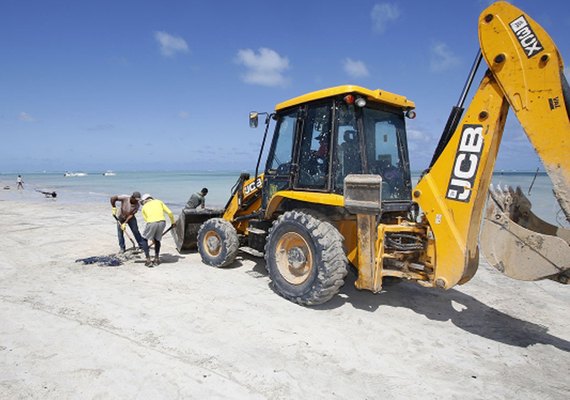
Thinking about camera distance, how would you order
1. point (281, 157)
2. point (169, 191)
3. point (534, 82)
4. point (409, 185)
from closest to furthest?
1. point (534, 82)
2. point (409, 185)
3. point (281, 157)
4. point (169, 191)

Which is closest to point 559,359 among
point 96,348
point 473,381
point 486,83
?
point 473,381

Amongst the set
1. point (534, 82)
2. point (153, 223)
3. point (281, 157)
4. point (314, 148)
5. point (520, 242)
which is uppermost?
point (534, 82)

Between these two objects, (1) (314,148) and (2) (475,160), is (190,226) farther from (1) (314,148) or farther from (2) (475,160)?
(2) (475,160)

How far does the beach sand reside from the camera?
2.93 metres

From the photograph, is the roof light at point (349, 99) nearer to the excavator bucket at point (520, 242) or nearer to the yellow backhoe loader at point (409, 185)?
the yellow backhoe loader at point (409, 185)

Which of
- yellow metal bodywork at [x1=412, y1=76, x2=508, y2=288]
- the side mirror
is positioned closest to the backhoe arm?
yellow metal bodywork at [x1=412, y1=76, x2=508, y2=288]

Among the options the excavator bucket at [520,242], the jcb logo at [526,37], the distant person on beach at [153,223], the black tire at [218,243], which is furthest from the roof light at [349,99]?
the distant person on beach at [153,223]

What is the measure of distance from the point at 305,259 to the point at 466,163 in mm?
2160

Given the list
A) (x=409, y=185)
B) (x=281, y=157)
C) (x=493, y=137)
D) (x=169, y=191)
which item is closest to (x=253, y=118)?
(x=281, y=157)

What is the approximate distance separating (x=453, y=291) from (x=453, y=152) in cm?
265

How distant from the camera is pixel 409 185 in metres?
5.10

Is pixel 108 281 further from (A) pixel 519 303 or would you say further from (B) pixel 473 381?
(A) pixel 519 303

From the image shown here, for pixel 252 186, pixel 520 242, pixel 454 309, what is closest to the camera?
pixel 520 242

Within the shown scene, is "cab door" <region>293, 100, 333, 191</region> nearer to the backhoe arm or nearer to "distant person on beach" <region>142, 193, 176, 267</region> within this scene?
the backhoe arm
